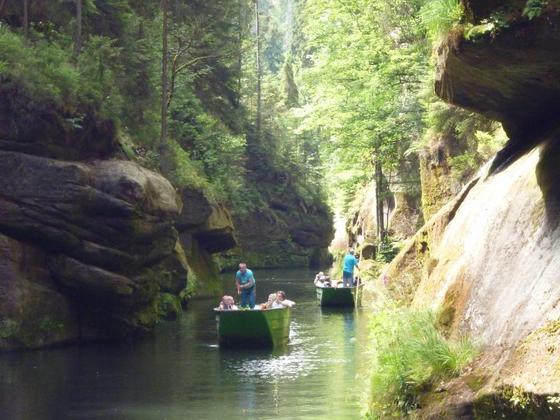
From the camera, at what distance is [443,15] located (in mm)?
9070

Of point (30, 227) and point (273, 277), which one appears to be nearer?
point (30, 227)

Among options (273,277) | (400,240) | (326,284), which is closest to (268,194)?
(273,277)

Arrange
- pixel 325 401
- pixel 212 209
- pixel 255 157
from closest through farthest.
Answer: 1. pixel 325 401
2. pixel 212 209
3. pixel 255 157

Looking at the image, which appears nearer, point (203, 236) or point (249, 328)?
point (249, 328)

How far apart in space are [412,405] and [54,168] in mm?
13890

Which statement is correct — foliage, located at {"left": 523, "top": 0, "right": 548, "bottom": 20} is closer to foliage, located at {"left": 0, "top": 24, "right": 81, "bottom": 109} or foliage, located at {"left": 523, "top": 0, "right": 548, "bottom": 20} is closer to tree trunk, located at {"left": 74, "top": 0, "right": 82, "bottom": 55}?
foliage, located at {"left": 0, "top": 24, "right": 81, "bottom": 109}

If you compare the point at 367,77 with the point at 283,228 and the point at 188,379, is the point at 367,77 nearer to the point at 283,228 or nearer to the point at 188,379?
the point at 188,379

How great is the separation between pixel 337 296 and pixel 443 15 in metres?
21.1

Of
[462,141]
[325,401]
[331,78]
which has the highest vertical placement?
[331,78]

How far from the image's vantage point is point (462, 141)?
2470 cm

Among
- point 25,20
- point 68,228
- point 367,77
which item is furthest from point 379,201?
point 68,228

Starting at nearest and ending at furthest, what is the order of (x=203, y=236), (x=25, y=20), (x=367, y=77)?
(x=25, y=20), (x=367, y=77), (x=203, y=236)

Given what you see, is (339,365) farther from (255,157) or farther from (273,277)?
(255,157)

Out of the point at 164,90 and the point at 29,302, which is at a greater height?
the point at 164,90
